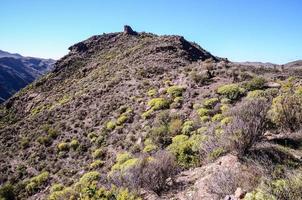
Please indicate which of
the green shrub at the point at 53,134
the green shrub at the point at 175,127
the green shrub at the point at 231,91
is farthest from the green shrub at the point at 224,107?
the green shrub at the point at 53,134

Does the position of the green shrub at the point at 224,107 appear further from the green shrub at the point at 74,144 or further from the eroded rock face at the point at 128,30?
the eroded rock face at the point at 128,30

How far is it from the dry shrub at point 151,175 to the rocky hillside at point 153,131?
0.03 metres

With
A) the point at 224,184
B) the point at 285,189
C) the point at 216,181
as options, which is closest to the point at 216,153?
the point at 216,181

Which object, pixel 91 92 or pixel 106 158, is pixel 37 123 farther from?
pixel 106 158

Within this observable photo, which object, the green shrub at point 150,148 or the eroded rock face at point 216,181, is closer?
the eroded rock face at point 216,181

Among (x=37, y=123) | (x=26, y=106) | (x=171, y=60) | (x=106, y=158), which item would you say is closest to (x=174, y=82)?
(x=171, y=60)

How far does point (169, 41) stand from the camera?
44.0m

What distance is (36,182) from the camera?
20.7 metres

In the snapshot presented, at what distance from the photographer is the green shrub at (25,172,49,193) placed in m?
20.2

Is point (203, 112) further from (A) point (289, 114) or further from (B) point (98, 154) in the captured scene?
(A) point (289, 114)

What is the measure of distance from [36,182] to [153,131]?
8863 millimetres

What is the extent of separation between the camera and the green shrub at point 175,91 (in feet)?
78.5

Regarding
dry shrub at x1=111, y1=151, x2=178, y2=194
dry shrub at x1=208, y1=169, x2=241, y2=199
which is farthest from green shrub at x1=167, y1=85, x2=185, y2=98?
dry shrub at x1=208, y1=169, x2=241, y2=199

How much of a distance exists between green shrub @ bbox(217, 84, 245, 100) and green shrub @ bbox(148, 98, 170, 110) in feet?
13.1
